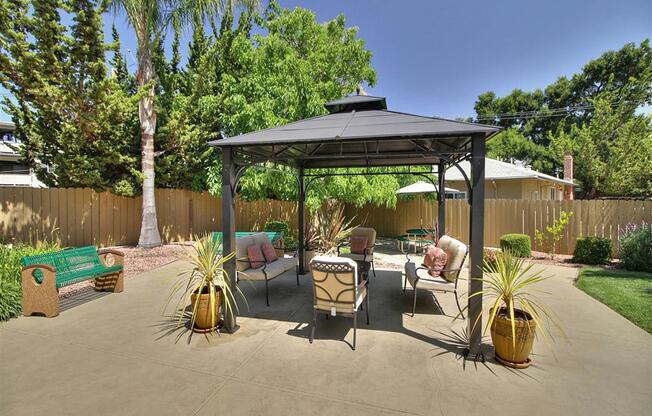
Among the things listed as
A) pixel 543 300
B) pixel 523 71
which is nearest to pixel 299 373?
pixel 543 300

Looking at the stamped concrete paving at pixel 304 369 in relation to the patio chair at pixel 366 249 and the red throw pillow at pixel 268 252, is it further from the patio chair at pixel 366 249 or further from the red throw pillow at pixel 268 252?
the patio chair at pixel 366 249

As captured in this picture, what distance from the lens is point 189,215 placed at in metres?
12.5

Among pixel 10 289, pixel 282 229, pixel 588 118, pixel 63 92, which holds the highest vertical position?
pixel 588 118

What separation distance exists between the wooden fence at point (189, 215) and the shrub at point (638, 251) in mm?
1670

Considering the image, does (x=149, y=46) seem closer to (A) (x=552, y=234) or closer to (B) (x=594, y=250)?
(A) (x=552, y=234)

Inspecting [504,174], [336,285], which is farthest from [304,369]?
[504,174]

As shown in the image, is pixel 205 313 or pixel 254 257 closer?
pixel 205 313

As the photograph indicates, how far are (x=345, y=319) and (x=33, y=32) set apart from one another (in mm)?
10202

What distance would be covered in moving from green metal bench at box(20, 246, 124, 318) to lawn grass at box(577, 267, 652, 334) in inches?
335

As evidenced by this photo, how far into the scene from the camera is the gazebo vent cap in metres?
5.64

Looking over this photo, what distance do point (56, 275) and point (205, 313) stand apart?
8.70ft

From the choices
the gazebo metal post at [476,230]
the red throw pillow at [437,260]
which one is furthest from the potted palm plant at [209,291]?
the red throw pillow at [437,260]

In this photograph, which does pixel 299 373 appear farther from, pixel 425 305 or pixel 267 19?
pixel 267 19

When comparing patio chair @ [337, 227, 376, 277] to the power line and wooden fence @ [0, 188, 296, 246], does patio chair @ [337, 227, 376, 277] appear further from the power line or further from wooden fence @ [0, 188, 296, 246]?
the power line
